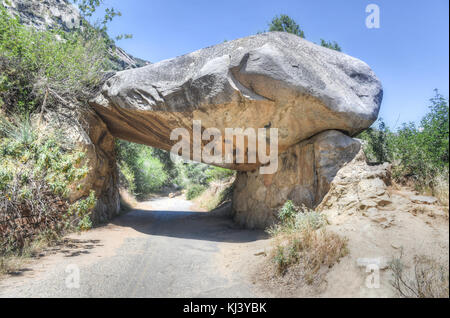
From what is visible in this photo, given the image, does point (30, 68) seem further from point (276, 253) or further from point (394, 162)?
point (394, 162)

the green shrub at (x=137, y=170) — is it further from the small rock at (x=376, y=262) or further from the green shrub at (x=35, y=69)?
the small rock at (x=376, y=262)

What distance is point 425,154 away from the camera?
5254 millimetres

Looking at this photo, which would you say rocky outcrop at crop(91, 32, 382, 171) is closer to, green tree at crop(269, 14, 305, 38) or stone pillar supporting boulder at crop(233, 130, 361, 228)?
stone pillar supporting boulder at crop(233, 130, 361, 228)

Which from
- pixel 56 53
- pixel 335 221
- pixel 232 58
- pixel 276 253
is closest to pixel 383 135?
pixel 335 221

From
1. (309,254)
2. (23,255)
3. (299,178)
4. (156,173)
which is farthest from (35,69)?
(156,173)

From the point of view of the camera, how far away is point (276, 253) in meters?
4.17

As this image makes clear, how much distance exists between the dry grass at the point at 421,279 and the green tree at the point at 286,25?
1658 cm

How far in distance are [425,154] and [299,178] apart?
8.93 ft

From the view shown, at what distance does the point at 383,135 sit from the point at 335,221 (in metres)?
4.17

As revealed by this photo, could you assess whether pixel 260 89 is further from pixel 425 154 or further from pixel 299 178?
pixel 425 154

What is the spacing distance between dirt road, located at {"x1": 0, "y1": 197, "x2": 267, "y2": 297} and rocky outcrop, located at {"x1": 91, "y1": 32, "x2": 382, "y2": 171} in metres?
3.14

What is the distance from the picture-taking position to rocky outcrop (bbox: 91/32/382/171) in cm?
609
